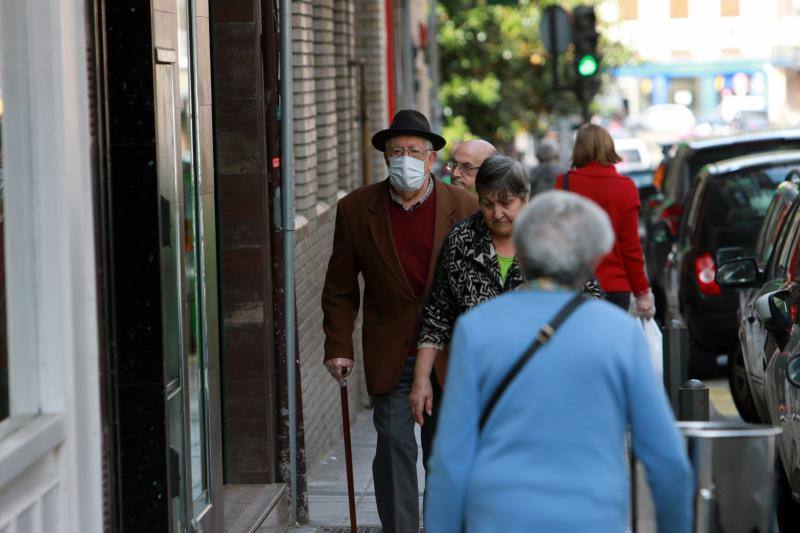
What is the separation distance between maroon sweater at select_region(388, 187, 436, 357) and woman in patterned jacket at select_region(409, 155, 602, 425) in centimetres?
55

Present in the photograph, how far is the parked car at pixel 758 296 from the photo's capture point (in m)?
8.47

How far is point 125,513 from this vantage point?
550 cm

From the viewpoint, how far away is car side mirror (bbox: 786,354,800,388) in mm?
6258

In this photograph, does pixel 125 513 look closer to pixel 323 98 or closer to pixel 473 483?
pixel 473 483

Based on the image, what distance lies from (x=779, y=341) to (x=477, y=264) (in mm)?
2154

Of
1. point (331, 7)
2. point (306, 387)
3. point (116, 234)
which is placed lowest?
point (306, 387)

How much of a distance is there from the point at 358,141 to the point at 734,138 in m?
3.97

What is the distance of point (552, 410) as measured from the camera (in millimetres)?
3795

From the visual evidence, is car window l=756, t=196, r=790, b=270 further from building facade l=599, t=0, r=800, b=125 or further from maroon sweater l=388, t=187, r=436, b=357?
building facade l=599, t=0, r=800, b=125

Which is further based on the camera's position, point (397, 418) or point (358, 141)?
point (358, 141)

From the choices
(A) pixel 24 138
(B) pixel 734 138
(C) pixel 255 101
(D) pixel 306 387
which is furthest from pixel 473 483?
(B) pixel 734 138

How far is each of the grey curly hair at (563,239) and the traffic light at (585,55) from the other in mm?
14607

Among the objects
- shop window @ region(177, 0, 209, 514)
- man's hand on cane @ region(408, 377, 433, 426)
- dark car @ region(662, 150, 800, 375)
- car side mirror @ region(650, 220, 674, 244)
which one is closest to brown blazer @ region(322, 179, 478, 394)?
man's hand on cane @ region(408, 377, 433, 426)

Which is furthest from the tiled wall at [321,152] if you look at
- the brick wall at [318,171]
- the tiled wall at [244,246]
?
the tiled wall at [244,246]
